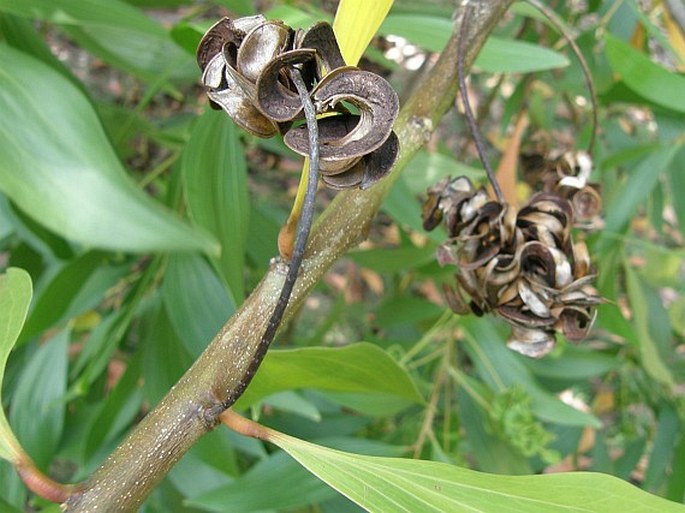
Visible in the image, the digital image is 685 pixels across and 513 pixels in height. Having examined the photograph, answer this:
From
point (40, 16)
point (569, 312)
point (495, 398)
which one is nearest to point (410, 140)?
point (569, 312)

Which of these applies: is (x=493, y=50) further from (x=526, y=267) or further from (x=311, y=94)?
(x=311, y=94)

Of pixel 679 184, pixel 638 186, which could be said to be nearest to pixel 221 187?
pixel 638 186

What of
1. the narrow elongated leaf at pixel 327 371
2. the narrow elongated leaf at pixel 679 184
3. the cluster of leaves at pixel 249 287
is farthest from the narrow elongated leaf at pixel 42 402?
the narrow elongated leaf at pixel 679 184

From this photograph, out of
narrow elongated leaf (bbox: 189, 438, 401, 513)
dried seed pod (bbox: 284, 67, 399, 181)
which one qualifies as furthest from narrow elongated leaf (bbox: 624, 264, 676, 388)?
dried seed pod (bbox: 284, 67, 399, 181)

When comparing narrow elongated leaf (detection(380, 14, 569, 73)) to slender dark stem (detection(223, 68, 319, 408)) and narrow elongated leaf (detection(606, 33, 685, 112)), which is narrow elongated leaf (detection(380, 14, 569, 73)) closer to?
narrow elongated leaf (detection(606, 33, 685, 112))

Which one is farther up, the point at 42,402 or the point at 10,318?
the point at 10,318

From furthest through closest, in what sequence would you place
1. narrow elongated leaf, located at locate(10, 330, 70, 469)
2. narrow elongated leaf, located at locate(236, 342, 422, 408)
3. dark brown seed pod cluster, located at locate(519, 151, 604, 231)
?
narrow elongated leaf, located at locate(10, 330, 70, 469) < dark brown seed pod cluster, located at locate(519, 151, 604, 231) < narrow elongated leaf, located at locate(236, 342, 422, 408)
